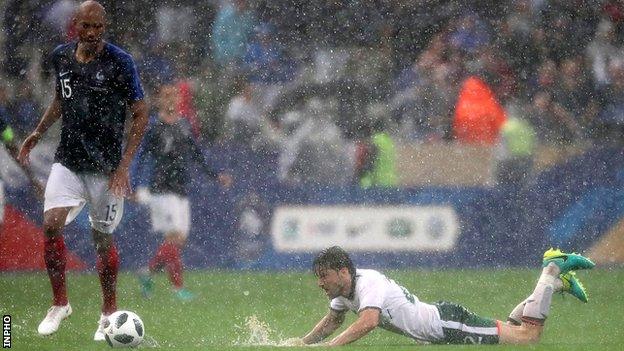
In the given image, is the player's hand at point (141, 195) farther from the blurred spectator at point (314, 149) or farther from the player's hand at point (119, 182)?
the player's hand at point (119, 182)

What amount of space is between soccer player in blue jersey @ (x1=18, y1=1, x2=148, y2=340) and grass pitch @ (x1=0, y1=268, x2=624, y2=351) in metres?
0.51

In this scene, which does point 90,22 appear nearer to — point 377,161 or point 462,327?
point 462,327

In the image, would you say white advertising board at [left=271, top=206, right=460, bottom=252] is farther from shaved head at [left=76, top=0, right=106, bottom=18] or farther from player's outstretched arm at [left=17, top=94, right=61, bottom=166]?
shaved head at [left=76, top=0, right=106, bottom=18]

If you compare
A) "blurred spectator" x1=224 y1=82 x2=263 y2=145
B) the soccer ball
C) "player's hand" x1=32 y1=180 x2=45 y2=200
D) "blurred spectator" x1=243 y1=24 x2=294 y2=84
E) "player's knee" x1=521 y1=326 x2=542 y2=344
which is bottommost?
the soccer ball

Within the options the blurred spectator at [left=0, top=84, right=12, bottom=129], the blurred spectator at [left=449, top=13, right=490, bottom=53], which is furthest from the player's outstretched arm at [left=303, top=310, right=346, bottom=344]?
the blurred spectator at [left=449, top=13, right=490, bottom=53]

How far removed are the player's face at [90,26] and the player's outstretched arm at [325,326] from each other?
7.59 ft

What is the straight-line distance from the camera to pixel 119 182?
8.72 meters

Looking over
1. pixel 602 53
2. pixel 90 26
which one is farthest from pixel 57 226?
pixel 602 53

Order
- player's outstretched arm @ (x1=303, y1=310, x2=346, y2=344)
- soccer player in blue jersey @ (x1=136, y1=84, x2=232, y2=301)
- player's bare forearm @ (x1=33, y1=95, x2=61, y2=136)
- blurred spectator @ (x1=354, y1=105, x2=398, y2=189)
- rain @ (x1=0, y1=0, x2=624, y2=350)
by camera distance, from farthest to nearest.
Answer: blurred spectator @ (x1=354, y1=105, x2=398, y2=189) → rain @ (x1=0, y1=0, x2=624, y2=350) → soccer player in blue jersey @ (x1=136, y1=84, x2=232, y2=301) → player's bare forearm @ (x1=33, y1=95, x2=61, y2=136) → player's outstretched arm @ (x1=303, y1=310, x2=346, y2=344)

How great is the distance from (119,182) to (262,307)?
3.17m

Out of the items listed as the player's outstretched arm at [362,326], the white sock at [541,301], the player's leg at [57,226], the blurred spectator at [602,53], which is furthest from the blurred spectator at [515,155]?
the player's leg at [57,226]

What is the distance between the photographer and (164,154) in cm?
1235

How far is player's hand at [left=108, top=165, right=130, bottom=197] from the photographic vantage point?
871 centimetres

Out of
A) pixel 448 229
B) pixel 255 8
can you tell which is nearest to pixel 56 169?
pixel 448 229
